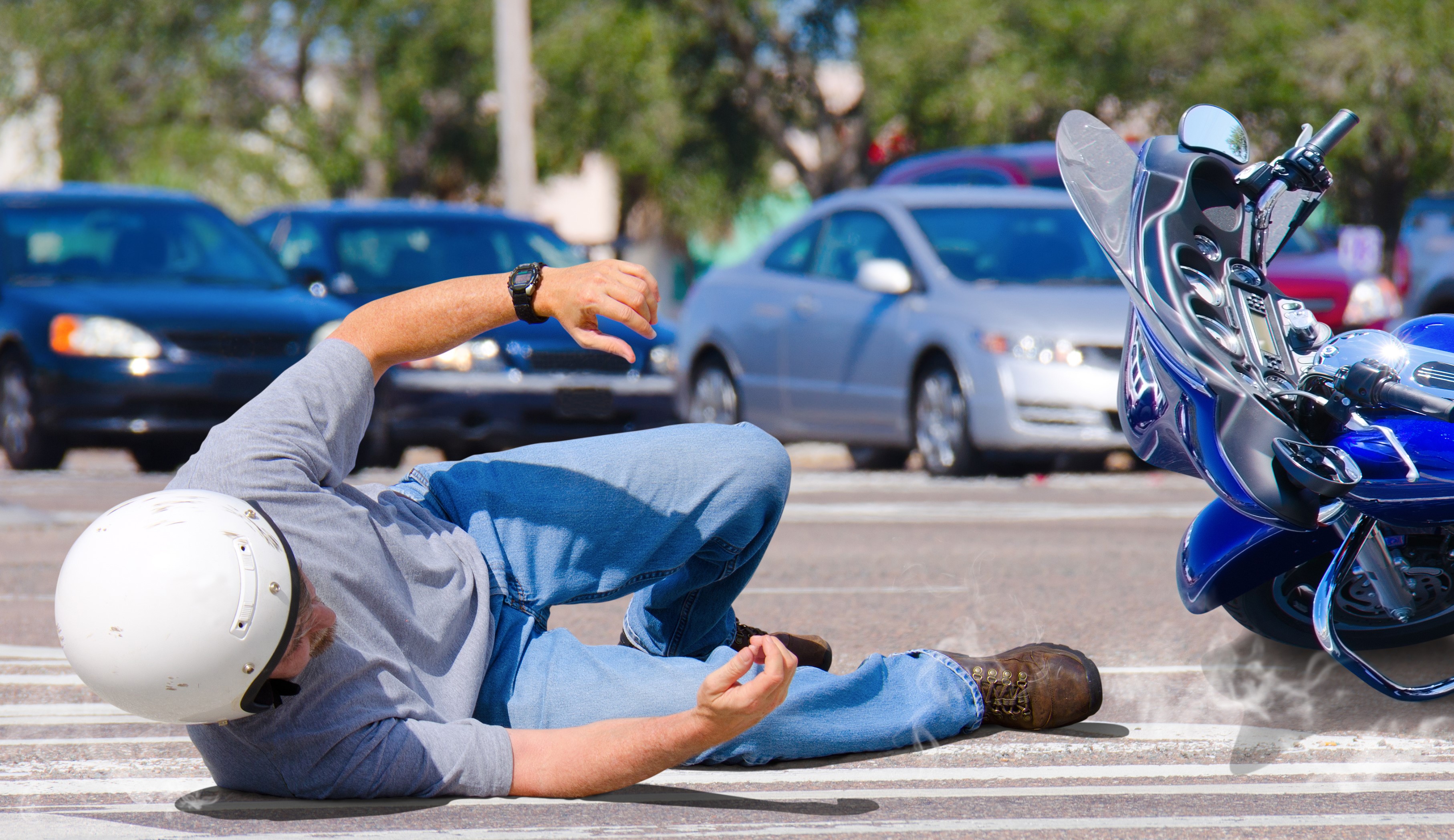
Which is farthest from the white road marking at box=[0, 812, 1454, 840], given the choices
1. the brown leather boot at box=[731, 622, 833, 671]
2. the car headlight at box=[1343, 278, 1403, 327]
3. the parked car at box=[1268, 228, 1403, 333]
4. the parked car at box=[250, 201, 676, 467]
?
the car headlight at box=[1343, 278, 1403, 327]

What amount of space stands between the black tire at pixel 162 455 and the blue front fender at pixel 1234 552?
27.1ft

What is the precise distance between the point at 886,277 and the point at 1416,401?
6.93m

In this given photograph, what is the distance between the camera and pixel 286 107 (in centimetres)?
3012

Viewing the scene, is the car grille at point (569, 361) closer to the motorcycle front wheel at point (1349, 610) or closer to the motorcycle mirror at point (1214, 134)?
the motorcycle front wheel at point (1349, 610)

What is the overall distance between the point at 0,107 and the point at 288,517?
95.3 ft

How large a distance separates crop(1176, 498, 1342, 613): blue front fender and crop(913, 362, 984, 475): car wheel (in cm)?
581

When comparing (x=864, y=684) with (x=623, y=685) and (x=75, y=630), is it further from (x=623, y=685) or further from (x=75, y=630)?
(x=75, y=630)

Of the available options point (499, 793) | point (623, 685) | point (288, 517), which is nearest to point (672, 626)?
point (623, 685)

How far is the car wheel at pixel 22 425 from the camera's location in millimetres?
10766

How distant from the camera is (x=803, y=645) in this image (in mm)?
4332

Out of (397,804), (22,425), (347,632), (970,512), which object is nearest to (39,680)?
(397,804)

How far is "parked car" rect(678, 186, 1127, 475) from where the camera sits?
988 centimetres

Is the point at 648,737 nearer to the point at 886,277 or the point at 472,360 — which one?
the point at 886,277

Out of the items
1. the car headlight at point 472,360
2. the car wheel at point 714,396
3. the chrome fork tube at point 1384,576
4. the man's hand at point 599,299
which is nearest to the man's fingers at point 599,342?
the man's hand at point 599,299
